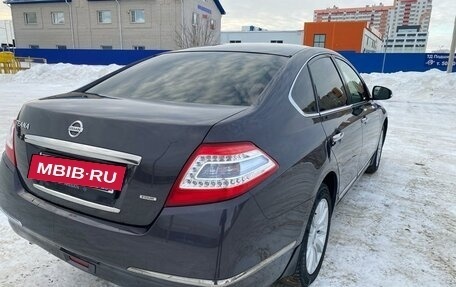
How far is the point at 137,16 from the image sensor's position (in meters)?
33.3

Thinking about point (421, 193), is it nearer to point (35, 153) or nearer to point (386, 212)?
point (386, 212)

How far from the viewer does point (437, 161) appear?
5.43 meters

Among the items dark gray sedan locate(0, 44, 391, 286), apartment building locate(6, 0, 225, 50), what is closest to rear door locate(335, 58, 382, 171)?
dark gray sedan locate(0, 44, 391, 286)

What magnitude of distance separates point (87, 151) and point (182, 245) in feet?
2.05

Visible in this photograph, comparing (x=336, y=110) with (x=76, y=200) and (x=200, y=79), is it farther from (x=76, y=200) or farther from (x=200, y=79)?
(x=76, y=200)

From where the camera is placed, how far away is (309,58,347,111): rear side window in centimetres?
261

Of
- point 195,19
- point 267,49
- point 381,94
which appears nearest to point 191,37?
point 195,19

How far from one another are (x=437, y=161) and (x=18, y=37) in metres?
41.5

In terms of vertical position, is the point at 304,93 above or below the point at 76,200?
above

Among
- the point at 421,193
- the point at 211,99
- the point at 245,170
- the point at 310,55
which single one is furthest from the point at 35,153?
the point at 421,193

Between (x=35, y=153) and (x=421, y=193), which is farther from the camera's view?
(x=421, y=193)

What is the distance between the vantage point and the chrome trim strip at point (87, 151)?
1.62 metres

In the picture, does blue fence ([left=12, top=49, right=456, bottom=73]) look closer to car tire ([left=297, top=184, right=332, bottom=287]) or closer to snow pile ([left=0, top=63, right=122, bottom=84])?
snow pile ([left=0, top=63, right=122, bottom=84])

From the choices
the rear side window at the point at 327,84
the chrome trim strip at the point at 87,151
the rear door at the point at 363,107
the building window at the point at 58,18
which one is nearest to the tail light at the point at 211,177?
the chrome trim strip at the point at 87,151
